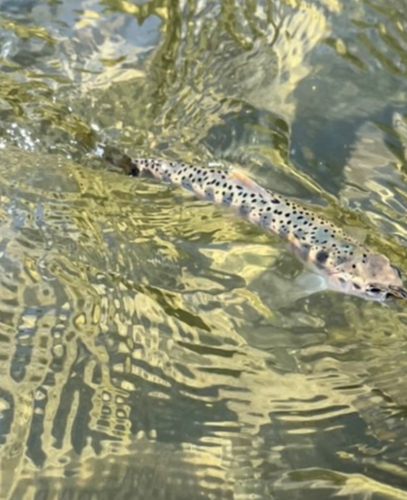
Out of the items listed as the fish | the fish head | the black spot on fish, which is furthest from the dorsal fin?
the fish head

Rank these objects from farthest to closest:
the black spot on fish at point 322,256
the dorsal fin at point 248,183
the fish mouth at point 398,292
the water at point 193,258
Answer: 1. the dorsal fin at point 248,183
2. the black spot on fish at point 322,256
3. the fish mouth at point 398,292
4. the water at point 193,258

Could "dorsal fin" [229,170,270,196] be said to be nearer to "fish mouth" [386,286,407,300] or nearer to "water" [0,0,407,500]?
"water" [0,0,407,500]

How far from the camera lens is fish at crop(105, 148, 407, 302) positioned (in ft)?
13.6

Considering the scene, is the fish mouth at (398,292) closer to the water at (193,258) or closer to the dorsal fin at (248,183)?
the water at (193,258)

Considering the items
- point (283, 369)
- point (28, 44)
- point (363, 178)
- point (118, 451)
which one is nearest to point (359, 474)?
point (283, 369)

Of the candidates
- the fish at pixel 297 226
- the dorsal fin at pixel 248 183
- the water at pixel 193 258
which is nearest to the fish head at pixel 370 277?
the fish at pixel 297 226

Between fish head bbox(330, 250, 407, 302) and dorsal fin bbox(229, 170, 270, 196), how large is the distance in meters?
0.69

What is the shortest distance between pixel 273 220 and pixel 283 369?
995 mm

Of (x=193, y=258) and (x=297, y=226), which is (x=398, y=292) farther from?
(x=193, y=258)

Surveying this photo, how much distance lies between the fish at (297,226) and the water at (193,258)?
96mm

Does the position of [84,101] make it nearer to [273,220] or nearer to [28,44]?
[28,44]

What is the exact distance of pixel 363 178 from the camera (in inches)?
198

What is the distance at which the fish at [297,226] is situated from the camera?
4156 mm

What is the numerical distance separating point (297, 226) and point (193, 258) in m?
0.62
